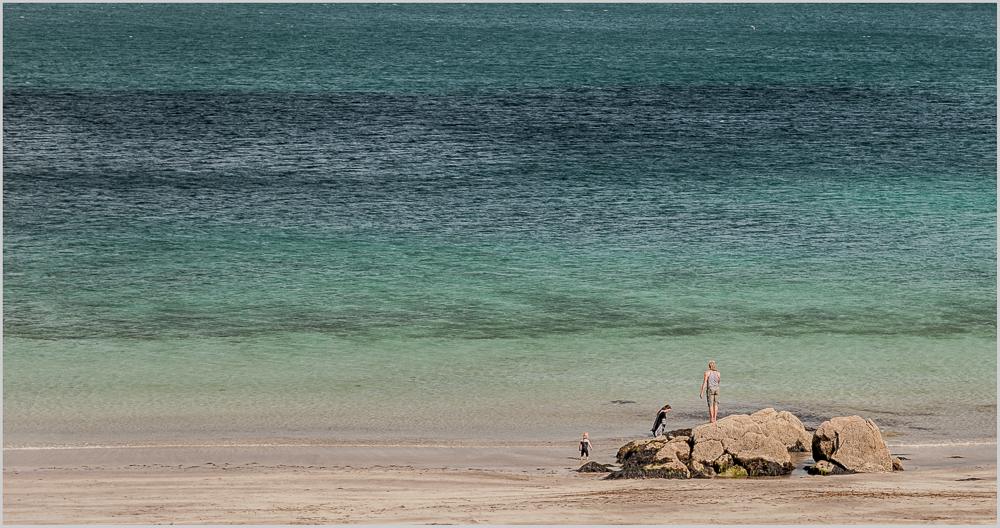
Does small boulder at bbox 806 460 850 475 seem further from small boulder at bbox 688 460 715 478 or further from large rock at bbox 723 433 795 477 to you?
small boulder at bbox 688 460 715 478

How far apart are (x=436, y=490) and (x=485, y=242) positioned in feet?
79.0

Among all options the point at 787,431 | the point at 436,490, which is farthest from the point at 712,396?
the point at 436,490

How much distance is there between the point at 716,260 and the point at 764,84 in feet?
127

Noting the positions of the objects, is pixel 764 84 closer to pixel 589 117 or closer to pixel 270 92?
pixel 589 117

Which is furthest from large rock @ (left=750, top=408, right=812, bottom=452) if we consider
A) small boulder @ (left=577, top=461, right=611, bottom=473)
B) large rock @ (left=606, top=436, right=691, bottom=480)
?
small boulder @ (left=577, top=461, right=611, bottom=473)

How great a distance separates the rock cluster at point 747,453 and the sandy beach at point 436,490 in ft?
1.47

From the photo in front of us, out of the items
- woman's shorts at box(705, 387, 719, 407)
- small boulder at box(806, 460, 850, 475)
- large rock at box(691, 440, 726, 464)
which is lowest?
small boulder at box(806, 460, 850, 475)

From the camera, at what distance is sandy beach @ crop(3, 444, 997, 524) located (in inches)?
576

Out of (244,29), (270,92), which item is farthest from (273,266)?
(244,29)

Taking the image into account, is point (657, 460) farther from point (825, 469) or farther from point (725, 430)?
point (825, 469)

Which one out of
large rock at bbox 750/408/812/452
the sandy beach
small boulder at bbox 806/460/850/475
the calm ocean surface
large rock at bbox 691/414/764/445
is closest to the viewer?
the sandy beach

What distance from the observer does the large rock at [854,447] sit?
1780 cm

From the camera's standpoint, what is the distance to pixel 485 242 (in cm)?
4047

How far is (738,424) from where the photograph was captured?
59.6 ft
